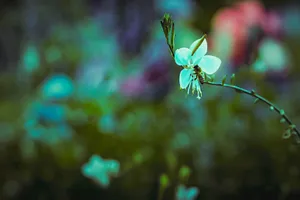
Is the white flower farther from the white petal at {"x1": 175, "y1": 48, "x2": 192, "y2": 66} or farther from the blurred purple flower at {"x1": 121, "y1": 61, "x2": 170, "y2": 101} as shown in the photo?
the blurred purple flower at {"x1": 121, "y1": 61, "x2": 170, "y2": 101}

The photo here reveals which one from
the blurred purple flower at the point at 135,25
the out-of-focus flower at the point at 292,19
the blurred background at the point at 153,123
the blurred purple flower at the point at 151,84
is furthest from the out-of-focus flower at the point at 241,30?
the out-of-focus flower at the point at 292,19

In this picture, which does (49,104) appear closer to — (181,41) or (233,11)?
(181,41)

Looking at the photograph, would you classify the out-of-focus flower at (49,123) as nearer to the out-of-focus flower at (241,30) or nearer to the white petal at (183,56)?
the out-of-focus flower at (241,30)

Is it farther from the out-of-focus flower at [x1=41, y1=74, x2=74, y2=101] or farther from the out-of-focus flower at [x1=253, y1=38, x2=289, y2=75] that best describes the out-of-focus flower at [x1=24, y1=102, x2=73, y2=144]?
the out-of-focus flower at [x1=253, y1=38, x2=289, y2=75]

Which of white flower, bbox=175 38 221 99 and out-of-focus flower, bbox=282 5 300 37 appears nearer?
white flower, bbox=175 38 221 99

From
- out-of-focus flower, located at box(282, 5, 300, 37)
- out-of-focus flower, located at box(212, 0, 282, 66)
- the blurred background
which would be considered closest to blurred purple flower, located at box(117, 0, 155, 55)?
the blurred background

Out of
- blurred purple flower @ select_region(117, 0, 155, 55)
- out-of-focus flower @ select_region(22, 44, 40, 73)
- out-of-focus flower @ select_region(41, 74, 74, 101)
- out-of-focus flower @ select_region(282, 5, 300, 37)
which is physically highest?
out-of-focus flower @ select_region(282, 5, 300, 37)

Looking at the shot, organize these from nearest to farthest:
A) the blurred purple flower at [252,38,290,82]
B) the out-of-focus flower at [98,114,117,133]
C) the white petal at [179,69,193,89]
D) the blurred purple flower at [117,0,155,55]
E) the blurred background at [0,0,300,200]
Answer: the white petal at [179,69,193,89] → the blurred background at [0,0,300,200] → the out-of-focus flower at [98,114,117,133] → the blurred purple flower at [252,38,290,82] → the blurred purple flower at [117,0,155,55]

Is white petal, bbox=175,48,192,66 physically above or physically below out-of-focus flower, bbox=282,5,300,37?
below

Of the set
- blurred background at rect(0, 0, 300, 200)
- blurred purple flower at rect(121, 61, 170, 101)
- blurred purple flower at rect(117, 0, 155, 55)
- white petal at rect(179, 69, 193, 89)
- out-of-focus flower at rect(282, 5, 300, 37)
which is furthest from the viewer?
out-of-focus flower at rect(282, 5, 300, 37)
